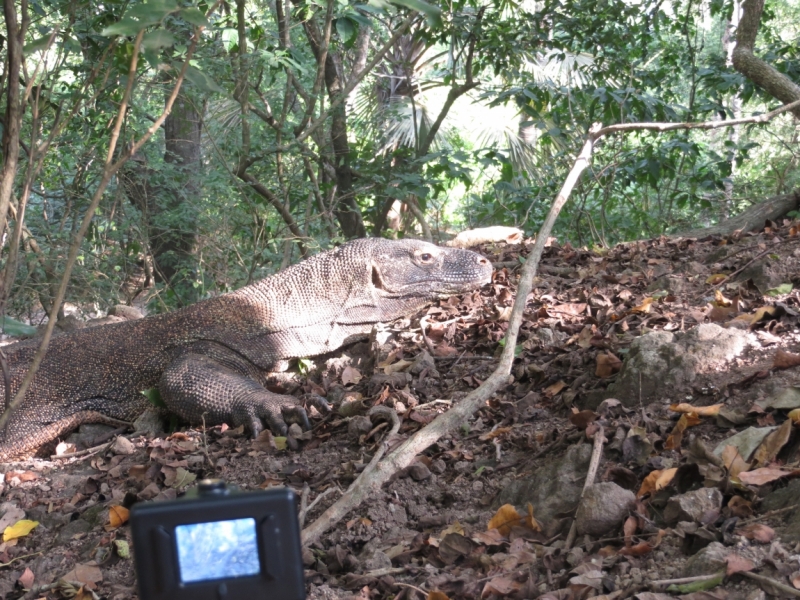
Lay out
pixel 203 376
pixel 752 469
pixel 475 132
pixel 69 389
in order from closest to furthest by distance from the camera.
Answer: pixel 752 469 → pixel 203 376 → pixel 69 389 → pixel 475 132

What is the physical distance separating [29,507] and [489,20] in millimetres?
6336

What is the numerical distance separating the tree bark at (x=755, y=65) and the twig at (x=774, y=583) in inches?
178

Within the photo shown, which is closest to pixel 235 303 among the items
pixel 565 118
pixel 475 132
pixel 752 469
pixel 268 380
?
pixel 268 380

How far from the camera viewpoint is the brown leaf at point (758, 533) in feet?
5.36

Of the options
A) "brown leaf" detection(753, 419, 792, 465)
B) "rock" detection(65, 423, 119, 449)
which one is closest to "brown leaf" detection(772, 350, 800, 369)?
"brown leaf" detection(753, 419, 792, 465)

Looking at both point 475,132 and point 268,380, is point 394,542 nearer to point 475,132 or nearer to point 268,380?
point 268,380

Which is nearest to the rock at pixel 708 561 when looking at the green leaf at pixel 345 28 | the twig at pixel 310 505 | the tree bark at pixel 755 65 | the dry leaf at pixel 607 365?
the twig at pixel 310 505

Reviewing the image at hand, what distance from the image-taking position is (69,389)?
15.3ft

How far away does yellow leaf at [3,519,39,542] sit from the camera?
9.85 feet

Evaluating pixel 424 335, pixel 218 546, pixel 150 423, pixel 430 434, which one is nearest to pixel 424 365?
pixel 424 335

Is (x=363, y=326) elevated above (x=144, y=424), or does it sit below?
above

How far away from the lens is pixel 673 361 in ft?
8.72

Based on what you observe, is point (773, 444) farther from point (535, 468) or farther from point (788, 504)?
point (535, 468)

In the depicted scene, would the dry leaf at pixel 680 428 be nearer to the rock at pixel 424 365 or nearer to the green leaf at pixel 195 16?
the rock at pixel 424 365
